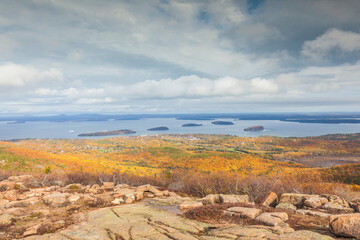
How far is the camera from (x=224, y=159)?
348ft

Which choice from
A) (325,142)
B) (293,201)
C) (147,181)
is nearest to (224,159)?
(147,181)

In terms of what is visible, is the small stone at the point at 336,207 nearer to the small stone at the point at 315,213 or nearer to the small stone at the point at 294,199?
the small stone at the point at 294,199

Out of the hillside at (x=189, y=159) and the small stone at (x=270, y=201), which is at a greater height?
the small stone at (x=270, y=201)

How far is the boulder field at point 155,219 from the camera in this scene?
8.55 meters

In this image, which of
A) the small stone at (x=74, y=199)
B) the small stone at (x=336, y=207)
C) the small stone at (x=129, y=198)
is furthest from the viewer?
the small stone at (x=129, y=198)

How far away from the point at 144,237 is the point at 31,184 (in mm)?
20950

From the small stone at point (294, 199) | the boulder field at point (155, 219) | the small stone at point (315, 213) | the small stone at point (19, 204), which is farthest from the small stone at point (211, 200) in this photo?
the small stone at point (19, 204)

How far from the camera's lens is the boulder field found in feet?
28.0

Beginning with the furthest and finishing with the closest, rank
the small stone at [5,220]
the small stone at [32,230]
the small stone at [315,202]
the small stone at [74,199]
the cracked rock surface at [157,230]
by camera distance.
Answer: the small stone at [74,199] < the small stone at [315,202] < the small stone at [5,220] < the small stone at [32,230] < the cracked rock surface at [157,230]

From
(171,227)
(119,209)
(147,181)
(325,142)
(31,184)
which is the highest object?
(171,227)

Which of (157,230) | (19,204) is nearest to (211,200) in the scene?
(157,230)

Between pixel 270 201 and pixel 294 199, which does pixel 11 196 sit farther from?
pixel 294 199

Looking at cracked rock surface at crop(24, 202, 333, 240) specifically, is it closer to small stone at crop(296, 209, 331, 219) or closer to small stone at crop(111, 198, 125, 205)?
small stone at crop(111, 198, 125, 205)

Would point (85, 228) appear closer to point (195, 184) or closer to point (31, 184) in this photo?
point (195, 184)
